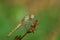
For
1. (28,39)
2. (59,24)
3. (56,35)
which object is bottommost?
(28,39)

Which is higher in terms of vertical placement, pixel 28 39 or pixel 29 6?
pixel 29 6

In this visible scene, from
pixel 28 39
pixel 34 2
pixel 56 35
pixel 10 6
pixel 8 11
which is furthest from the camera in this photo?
pixel 34 2

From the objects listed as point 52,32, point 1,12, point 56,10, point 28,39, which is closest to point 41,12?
point 56,10

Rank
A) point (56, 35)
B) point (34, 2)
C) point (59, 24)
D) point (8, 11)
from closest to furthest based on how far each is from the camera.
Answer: point (56, 35) < point (59, 24) < point (8, 11) < point (34, 2)

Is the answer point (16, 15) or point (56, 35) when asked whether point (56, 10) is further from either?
point (56, 35)

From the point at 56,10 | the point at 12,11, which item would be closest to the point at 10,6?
the point at 12,11

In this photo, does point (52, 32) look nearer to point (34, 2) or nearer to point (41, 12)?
point (41, 12)

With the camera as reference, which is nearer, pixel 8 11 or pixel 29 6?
pixel 8 11
